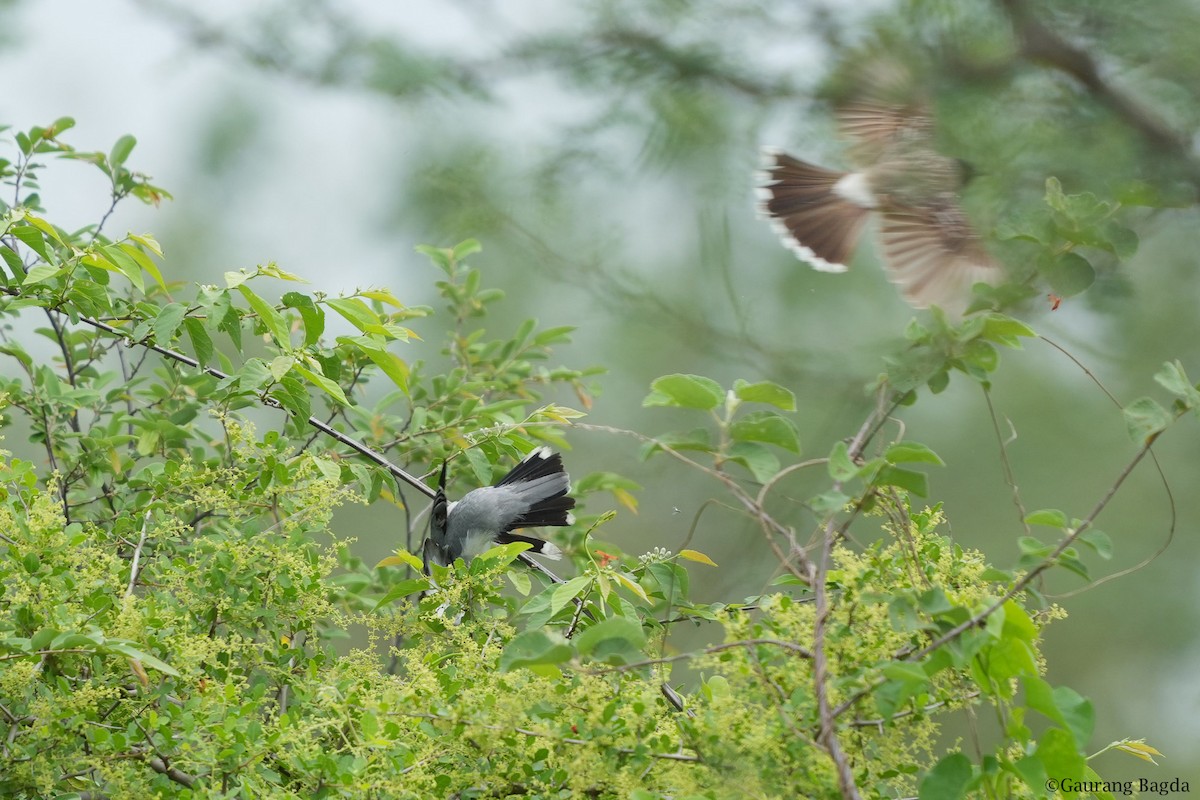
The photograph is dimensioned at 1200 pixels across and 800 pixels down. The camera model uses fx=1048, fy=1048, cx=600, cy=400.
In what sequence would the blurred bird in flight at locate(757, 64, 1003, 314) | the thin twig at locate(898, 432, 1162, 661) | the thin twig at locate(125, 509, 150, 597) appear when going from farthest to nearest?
the thin twig at locate(125, 509, 150, 597), the blurred bird in flight at locate(757, 64, 1003, 314), the thin twig at locate(898, 432, 1162, 661)

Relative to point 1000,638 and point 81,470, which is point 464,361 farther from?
point 1000,638

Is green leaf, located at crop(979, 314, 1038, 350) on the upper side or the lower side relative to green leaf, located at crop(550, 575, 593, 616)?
upper

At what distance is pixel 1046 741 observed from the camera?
60 centimetres

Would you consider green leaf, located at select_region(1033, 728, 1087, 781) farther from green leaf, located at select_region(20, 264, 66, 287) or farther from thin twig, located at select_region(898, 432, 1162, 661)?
green leaf, located at select_region(20, 264, 66, 287)

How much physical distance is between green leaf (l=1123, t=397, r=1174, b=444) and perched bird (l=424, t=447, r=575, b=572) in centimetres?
88

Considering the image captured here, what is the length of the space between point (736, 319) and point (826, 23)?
0.82 feet

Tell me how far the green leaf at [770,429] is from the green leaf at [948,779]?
197 mm

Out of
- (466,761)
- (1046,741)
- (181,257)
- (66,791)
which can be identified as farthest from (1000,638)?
(181,257)

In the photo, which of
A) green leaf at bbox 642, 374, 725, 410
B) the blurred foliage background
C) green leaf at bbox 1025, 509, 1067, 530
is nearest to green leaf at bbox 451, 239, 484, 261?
the blurred foliage background

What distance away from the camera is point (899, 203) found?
826 mm

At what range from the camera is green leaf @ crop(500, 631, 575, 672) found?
58 centimetres

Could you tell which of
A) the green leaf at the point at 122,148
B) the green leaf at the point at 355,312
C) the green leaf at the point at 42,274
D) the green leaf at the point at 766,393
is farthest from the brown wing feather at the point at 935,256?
the green leaf at the point at 122,148

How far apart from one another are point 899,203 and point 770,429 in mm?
302

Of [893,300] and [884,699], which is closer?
[884,699]
